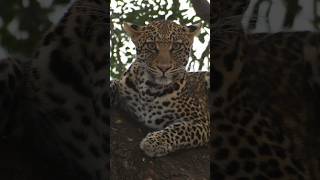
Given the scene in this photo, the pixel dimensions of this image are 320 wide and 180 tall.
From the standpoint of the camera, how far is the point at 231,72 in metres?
2.07

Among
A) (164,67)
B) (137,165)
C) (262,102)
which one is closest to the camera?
(262,102)

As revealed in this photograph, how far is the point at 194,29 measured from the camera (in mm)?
2344

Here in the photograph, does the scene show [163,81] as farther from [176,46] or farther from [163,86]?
[176,46]

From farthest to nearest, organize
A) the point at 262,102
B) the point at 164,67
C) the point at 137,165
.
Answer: the point at 164,67 → the point at 137,165 → the point at 262,102

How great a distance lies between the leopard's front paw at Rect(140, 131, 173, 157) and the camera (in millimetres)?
2266

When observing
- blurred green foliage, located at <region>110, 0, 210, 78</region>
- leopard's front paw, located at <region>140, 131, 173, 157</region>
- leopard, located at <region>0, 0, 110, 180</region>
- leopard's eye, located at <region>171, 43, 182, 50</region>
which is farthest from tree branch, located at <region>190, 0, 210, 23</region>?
leopard's front paw, located at <region>140, 131, 173, 157</region>

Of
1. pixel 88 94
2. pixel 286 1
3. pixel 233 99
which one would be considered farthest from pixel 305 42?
pixel 88 94

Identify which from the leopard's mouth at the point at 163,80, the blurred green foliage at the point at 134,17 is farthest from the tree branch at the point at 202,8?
the leopard's mouth at the point at 163,80

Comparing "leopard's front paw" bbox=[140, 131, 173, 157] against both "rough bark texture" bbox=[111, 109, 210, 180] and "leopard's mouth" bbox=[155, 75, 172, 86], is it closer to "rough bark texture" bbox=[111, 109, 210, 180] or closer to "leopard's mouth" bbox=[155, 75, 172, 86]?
"rough bark texture" bbox=[111, 109, 210, 180]

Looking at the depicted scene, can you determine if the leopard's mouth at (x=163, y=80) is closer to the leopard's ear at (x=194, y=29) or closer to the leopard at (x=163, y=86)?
the leopard at (x=163, y=86)

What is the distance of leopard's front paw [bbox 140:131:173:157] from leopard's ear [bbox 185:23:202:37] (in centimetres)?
41

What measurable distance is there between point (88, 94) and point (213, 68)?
0.44m

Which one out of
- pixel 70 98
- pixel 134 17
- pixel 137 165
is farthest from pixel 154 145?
pixel 134 17

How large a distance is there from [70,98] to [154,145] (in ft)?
1.26
